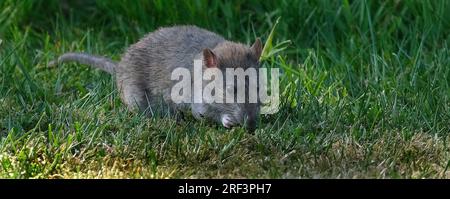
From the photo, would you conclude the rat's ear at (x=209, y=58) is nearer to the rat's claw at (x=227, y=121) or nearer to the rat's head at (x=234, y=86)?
the rat's head at (x=234, y=86)

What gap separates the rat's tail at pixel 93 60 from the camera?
5.94 meters

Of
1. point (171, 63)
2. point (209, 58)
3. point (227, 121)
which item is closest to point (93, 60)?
point (171, 63)

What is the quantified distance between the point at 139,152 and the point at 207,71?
2.31 feet

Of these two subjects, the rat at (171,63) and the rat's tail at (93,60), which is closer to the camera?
the rat at (171,63)

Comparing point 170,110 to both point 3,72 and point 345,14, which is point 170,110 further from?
point 345,14

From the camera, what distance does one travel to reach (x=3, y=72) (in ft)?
18.8

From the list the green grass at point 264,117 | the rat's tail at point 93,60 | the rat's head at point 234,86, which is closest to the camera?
the green grass at point 264,117

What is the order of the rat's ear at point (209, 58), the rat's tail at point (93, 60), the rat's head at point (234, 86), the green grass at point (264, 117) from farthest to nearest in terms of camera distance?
the rat's tail at point (93, 60)
the rat's ear at point (209, 58)
the rat's head at point (234, 86)
the green grass at point (264, 117)

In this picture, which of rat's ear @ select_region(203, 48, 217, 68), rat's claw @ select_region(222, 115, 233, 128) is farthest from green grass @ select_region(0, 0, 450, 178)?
rat's ear @ select_region(203, 48, 217, 68)

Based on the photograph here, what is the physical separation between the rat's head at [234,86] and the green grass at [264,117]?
0.09 m

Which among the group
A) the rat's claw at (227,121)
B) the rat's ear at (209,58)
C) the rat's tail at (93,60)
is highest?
the rat's ear at (209,58)

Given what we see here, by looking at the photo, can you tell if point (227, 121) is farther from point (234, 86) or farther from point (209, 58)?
point (209, 58)

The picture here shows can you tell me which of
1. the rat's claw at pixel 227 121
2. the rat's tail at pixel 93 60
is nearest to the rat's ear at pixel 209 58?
the rat's claw at pixel 227 121

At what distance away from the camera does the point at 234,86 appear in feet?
16.3
